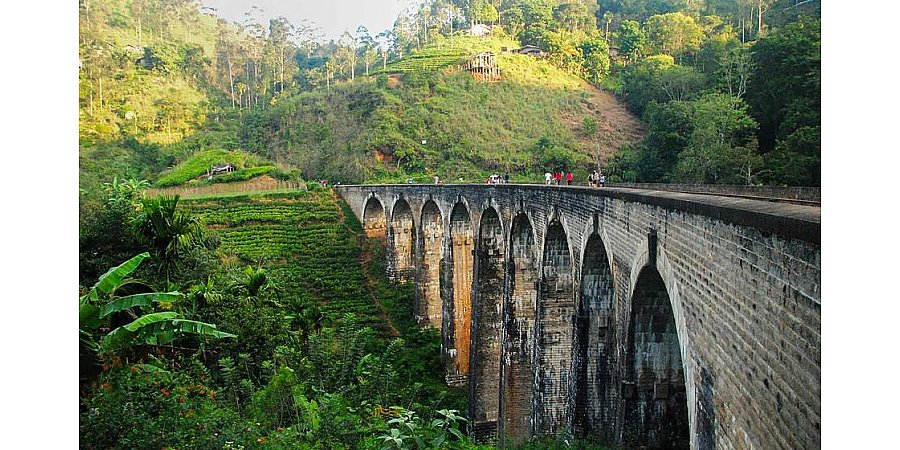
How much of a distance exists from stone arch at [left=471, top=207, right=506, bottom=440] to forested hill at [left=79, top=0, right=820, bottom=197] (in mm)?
10598

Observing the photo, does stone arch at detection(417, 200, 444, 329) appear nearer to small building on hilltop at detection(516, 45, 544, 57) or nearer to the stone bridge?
the stone bridge

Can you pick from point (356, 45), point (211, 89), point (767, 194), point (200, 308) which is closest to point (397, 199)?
point (200, 308)

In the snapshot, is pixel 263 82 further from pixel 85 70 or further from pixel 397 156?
pixel 397 156

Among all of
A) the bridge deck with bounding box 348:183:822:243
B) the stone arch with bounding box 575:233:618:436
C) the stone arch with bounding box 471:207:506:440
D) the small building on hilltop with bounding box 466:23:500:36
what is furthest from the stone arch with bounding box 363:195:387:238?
the small building on hilltop with bounding box 466:23:500:36

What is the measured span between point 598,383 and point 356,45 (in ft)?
217

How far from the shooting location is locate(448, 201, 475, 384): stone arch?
22172 millimetres

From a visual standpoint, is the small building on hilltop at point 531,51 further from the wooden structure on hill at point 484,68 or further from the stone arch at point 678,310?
the stone arch at point 678,310

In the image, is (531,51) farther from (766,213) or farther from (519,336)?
(766,213)

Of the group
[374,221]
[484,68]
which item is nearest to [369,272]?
[374,221]

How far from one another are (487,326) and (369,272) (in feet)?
42.8

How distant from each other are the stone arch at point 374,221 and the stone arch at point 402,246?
3.69 meters

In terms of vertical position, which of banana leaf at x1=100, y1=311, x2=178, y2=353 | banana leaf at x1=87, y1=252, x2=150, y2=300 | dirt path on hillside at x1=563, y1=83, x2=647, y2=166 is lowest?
banana leaf at x1=100, y1=311, x2=178, y2=353

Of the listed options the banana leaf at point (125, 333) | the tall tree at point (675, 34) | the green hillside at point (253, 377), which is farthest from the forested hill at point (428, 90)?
the banana leaf at point (125, 333)

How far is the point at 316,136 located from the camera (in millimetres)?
52250
